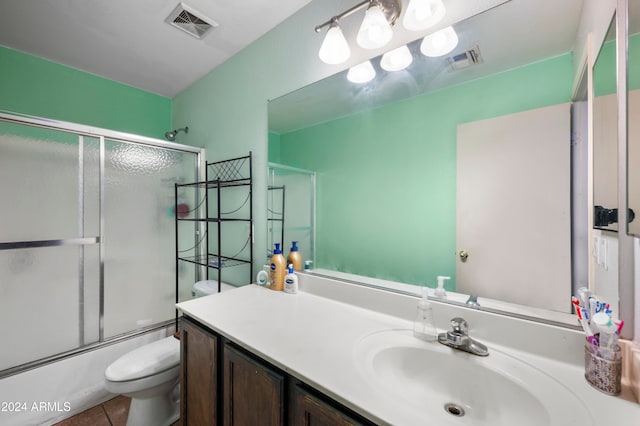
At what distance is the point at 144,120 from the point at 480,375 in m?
2.87

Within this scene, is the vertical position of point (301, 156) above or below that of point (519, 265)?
above

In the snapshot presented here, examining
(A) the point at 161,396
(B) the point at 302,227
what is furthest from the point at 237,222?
(A) the point at 161,396

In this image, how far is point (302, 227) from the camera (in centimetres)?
146

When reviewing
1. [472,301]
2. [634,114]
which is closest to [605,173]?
[634,114]

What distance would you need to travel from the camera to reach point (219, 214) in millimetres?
1624

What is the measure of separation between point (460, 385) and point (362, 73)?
1261mm

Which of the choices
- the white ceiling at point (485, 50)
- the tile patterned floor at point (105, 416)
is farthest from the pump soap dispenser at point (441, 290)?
the tile patterned floor at point (105, 416)

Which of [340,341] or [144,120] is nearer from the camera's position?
[340,341]

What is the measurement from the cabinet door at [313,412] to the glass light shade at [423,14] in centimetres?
128

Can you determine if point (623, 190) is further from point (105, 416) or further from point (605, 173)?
point (105, 416)

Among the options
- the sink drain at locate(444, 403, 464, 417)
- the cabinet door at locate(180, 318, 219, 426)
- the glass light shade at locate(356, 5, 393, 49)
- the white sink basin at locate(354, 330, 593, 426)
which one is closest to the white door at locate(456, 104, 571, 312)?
the white sink basin at locate(354, 330, 593, 426)

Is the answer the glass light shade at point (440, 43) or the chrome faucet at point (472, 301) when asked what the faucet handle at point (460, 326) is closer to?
the chrome faucet at point (472, 301)

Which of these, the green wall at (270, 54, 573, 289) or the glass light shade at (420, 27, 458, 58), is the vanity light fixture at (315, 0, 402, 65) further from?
the green wall at (270, 54, 573, 289)

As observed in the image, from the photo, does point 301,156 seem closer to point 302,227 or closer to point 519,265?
point 302,227
